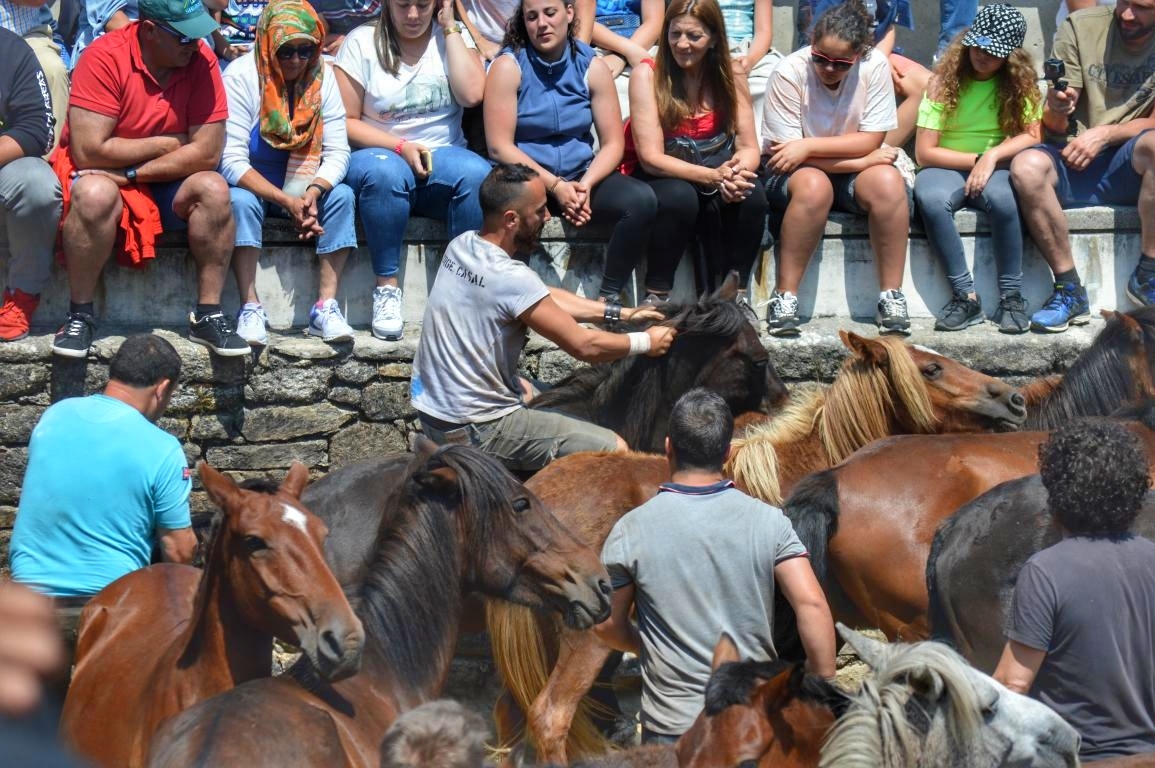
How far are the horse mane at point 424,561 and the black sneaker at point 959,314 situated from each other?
4.13 m

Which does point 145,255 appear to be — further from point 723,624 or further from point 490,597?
point 723,624

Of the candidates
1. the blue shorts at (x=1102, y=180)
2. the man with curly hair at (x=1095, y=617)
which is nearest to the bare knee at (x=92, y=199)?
the man with curly hair at (x=1095, y=617)

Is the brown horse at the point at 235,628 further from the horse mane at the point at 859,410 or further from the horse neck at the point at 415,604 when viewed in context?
the horse mane at the point at 859,410

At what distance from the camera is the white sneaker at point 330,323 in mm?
7293

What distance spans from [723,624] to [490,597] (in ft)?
2.79

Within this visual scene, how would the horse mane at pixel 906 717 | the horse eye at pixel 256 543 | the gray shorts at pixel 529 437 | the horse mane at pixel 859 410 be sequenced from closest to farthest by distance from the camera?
the horse mane at pixel 906 717 < the horse eye at pixel 256 543 < the gray shorts at pixel 529 437 < the horse mane at pixel 859 410

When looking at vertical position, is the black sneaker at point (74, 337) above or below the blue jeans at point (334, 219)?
below

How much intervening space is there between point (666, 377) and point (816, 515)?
4.13 feet

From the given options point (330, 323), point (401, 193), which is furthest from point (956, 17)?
point (330, 323)

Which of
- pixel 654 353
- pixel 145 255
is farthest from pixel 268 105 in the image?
pixel 654 353

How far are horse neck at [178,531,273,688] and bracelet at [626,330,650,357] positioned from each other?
255 cm

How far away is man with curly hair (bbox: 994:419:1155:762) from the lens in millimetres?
3701

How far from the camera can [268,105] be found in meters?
7.33

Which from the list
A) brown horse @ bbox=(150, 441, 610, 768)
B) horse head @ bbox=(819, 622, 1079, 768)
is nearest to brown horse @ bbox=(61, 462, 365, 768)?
brown horse @ bbox=(150, 441, 610, 768)
